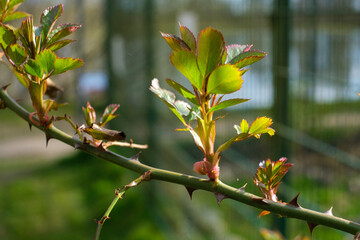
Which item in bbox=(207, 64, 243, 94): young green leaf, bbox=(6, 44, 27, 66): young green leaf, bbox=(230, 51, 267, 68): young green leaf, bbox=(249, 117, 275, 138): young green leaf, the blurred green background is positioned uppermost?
bbox=(6, 44, 27, 66): young green leaf

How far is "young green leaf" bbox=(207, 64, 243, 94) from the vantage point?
1.06 ft

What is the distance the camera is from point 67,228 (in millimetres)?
3891

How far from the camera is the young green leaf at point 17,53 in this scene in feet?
1.21

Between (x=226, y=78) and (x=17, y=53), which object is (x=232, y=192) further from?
(x=17, y=53)

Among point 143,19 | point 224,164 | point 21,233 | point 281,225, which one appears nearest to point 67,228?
point 21,233

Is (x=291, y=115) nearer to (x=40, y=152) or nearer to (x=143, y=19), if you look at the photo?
(x=143, y=19)

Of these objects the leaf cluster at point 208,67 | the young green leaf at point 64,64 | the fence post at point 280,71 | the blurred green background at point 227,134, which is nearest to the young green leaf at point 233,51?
the leaf cluster at point 208,67

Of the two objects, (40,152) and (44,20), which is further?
(40,152)

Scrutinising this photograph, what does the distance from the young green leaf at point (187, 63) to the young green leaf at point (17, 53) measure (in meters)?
0.12

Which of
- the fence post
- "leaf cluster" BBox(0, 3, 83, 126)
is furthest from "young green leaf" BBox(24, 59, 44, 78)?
the fence post

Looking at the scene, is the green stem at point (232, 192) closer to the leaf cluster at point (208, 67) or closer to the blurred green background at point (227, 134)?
the leaf cluster at point (208, 67)

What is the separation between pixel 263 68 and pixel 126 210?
2199mm

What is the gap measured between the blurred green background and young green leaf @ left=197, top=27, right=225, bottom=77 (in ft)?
0.76

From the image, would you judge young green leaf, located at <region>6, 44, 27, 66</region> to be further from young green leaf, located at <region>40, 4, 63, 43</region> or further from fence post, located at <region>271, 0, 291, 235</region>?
fence post, located at <region>271, 0, 291, 235</region>
